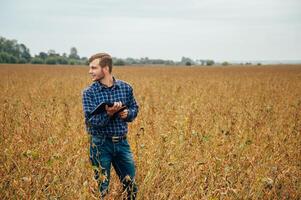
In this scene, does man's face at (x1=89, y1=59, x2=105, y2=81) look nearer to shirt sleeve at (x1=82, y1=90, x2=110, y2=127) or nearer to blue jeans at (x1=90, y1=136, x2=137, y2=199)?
shirt sleeve at (x1=82, y1=90, x2=110, y2=127)

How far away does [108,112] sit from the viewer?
2799 mm

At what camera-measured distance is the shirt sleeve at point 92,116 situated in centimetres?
288

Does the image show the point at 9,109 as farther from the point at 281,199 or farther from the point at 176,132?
the point at 281,199

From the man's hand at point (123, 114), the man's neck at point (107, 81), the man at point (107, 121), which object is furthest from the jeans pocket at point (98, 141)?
the man's neck at point (107, 81)

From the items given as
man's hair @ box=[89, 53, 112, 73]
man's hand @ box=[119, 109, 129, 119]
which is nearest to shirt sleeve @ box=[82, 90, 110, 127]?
man's hand @ box=[119, 109, 129, 119]

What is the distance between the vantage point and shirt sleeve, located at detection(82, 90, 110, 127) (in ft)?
9.46

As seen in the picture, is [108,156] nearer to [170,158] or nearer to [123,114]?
[123,114]

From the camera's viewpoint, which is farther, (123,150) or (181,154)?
(181,154)

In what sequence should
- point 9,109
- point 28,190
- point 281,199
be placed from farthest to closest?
1. point 9,109
2. point 281,199
3. point 28,190

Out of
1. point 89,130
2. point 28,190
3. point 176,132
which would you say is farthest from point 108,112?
point 176,132

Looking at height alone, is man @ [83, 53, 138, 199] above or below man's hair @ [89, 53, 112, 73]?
below

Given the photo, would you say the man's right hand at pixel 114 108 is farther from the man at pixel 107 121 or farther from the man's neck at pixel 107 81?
the man's neck at pixel 107 81

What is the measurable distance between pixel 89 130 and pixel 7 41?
303 ft

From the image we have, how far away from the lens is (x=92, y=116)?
292 cm
